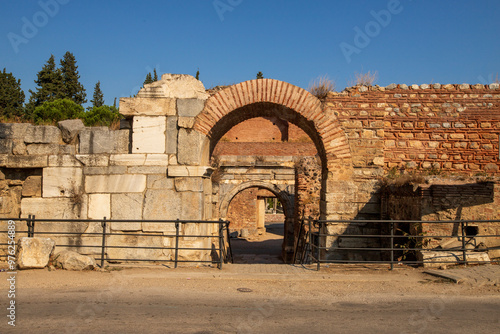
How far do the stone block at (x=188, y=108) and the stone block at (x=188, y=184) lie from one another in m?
1.17

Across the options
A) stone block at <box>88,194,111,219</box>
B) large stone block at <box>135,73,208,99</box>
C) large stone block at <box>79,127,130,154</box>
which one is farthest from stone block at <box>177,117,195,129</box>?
stone block at <box>88,194,111,219</box>

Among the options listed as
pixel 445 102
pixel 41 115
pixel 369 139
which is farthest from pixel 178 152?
pixel 41 115

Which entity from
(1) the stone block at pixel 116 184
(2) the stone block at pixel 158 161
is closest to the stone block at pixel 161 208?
(1) the stone block at pixel 116 184

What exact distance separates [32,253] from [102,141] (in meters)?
2.22

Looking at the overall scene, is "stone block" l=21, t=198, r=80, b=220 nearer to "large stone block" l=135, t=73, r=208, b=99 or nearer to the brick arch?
"large stone block" l=135, t=73, r=208, b=99

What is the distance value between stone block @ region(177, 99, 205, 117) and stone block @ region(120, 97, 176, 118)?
0.54ft

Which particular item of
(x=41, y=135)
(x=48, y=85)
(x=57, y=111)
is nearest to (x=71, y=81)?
(x=48, y=85)

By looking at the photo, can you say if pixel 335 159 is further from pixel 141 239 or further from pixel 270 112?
pixel 141 239

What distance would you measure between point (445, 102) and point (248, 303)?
600cm

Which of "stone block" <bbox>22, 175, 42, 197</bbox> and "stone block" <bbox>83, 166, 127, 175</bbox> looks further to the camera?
"stone block" <bbox>22, 175, 42, 197</bbox>

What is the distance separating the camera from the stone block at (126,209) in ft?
24.3

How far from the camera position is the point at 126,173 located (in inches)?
295

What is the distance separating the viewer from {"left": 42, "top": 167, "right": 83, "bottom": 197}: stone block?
24.7 ft

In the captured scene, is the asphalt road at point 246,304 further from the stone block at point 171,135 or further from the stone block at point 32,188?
the stone block at point 171,135
